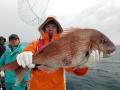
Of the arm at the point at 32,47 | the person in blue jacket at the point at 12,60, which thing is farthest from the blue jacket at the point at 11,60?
the arm at the point at 32,47

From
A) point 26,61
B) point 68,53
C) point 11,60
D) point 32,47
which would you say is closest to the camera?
point 68,53

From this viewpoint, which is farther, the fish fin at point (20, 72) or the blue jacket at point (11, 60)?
the blue jacket at point (11, 60)

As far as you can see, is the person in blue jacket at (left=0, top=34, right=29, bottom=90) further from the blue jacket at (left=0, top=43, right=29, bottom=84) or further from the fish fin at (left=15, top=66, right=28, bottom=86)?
the fish fin at (left=15, top=66, right=28, bottom=86)

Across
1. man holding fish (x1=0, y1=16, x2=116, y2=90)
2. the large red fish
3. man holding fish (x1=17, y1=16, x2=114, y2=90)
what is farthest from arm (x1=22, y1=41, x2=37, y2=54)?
the large red fish

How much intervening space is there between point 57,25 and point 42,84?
136 cm

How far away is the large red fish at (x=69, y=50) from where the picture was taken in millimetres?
2551

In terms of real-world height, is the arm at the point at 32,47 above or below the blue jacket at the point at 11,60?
above

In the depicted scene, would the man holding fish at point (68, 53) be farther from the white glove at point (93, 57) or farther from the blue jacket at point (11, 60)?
the blue jacket at point (11, 60)

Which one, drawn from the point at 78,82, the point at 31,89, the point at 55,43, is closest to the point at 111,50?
the point at 55,43

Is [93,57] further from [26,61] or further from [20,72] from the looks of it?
[20,72]

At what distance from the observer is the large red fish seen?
2551 millimetres

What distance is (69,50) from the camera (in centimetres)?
256

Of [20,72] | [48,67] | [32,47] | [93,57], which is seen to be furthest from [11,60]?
[93,57]

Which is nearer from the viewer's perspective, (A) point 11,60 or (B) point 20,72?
(B) point 20,72
